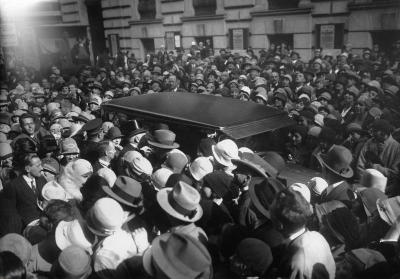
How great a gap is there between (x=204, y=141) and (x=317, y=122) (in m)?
2.32

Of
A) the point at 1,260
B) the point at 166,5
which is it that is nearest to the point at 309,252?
the point at 1,260

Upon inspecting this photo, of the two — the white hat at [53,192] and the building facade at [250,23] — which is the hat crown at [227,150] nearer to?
the white hat at [53,192]

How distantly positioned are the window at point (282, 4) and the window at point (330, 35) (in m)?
1.37

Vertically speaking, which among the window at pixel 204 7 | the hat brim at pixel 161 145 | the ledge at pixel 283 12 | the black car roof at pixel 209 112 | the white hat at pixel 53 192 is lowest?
the white hat at pixel 53 192

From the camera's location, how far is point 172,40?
59.9 feet

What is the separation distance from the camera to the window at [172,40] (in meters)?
17.9

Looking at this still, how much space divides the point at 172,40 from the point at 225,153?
596 inches

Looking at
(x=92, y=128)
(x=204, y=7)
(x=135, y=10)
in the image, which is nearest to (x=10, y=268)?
(x=92, y=128)

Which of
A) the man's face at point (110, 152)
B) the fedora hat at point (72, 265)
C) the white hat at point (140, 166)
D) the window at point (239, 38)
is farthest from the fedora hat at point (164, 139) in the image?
the window at point (239, 38)

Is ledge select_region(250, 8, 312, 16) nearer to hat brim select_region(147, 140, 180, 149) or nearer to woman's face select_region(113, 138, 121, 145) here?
woman's face select_region(113, 138, 121, 145)

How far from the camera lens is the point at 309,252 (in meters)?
2.54

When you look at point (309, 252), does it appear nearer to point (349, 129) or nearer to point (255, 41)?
point (349, 129)

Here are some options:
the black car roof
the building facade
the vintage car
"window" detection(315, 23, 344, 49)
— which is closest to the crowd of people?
the vintage car

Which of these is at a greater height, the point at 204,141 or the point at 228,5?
→ the point at 228,5
